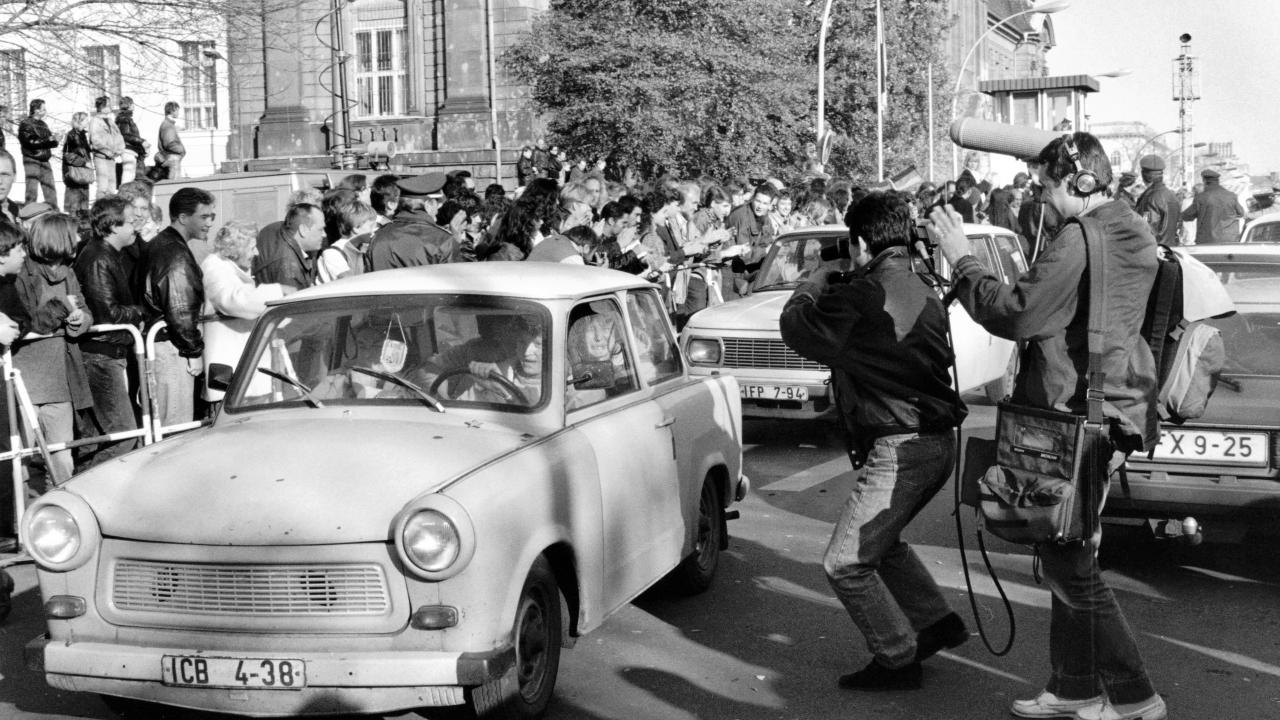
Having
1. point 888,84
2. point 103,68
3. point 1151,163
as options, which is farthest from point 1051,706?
point 888,84

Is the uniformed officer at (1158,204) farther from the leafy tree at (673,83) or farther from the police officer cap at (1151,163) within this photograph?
the leafy tree at (673,83)

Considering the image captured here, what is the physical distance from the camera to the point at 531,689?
17.1 feet

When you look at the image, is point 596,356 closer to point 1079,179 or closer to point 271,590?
point 271,590

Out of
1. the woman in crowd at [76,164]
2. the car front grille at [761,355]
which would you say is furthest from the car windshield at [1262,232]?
the woman in crowd at [76,164]

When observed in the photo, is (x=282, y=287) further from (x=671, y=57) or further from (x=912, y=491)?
(x=671, y=57)

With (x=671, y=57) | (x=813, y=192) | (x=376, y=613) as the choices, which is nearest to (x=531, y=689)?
(x=376, y=613)

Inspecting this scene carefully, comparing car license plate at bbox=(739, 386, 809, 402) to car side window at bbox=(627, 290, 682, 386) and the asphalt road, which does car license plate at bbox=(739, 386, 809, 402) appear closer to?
the asphalt road

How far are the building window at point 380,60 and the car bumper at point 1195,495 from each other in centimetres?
3658

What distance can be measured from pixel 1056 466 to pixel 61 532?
325 cm

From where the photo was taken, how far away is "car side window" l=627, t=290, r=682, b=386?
6742mm

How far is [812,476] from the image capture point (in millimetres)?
10500

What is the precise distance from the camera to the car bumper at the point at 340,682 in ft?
15.3

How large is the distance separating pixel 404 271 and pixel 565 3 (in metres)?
26.7

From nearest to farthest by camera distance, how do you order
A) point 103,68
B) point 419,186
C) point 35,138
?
point 419,186, point 103,68, point 35,138
